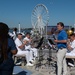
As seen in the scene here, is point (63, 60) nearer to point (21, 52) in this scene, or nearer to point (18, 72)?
point (18, 72)

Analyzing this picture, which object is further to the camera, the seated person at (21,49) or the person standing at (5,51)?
the seated person at (21,49)

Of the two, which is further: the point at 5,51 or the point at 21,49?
the point at 21,49

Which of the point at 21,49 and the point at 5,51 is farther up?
the point at 5,51

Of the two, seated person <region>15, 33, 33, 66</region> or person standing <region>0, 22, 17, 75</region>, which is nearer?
person standing <region>0, 22, 17, 75</region>

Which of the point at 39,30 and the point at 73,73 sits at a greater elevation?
the point at 39,30

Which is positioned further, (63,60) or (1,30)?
(63,60)

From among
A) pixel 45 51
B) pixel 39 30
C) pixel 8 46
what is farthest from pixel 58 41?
pixel 39 30

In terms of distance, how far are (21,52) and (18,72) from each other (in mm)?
1554

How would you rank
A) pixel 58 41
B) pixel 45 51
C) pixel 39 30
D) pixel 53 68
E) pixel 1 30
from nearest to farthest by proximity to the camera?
pixel 1 30 < pixel 58 41 < pixel 53 68 < pixel 45 51 < pixel 39 30

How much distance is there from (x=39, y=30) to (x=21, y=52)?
7311 millimetres

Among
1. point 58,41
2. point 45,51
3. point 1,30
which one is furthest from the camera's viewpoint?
point 45,51

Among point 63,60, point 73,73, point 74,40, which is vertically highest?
point 74,40

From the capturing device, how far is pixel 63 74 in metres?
7.23

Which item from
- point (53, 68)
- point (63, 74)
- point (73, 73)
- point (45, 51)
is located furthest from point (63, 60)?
point (45, 51)
